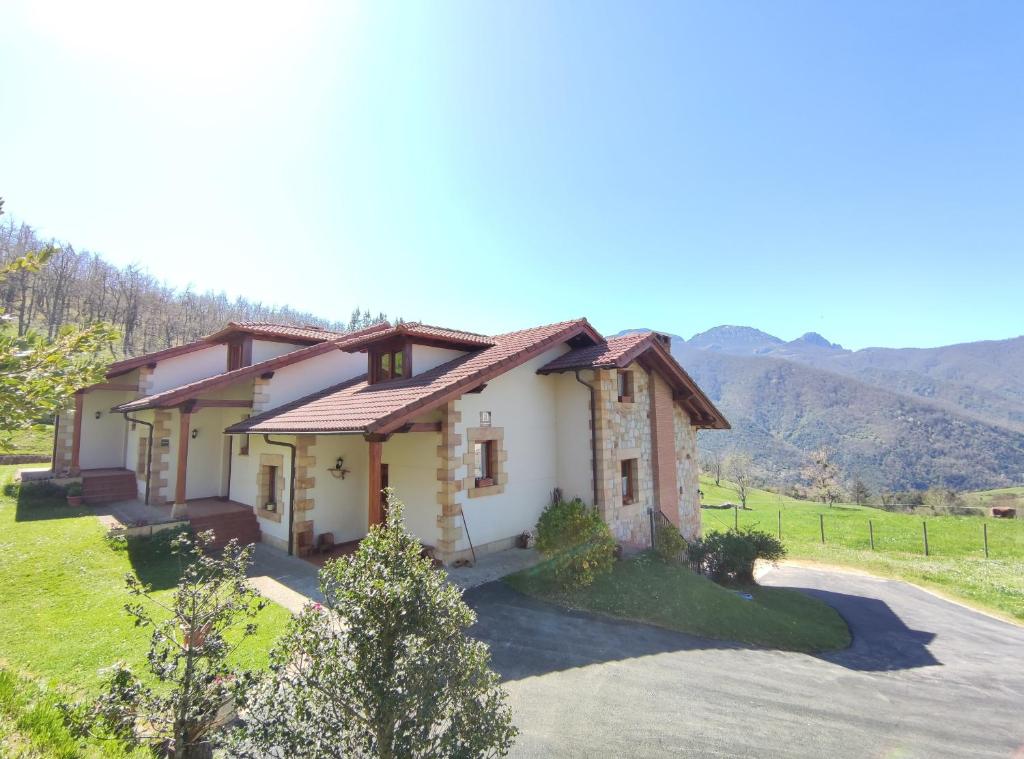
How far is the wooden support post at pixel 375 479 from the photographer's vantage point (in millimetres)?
9203

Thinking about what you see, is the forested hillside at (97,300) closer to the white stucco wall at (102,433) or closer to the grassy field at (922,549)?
the white stucco wall at (102,433)

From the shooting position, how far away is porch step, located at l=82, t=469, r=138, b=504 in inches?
621

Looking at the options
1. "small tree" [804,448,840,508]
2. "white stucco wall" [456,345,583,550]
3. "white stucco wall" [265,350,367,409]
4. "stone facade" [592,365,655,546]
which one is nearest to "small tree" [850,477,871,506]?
"small tree" [804,448,840,508]

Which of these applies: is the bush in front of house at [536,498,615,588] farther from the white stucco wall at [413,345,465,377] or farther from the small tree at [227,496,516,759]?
the small tree at [227,496,516,759]

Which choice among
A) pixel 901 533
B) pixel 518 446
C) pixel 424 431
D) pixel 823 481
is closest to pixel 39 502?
pixel 424 431

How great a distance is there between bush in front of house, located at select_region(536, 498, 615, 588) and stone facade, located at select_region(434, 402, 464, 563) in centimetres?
198

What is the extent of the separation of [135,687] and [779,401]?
587 ft

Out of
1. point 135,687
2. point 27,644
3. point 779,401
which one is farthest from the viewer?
point 779,401

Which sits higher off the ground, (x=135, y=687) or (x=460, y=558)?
(x=135, y=687)

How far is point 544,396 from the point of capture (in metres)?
13.3

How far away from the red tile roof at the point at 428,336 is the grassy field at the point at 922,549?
57.8ft

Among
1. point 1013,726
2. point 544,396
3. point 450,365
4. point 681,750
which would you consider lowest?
point 1013,726

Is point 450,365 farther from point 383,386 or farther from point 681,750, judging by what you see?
point 681,750

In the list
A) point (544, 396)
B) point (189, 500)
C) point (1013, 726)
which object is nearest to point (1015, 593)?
point (1013, 726)
